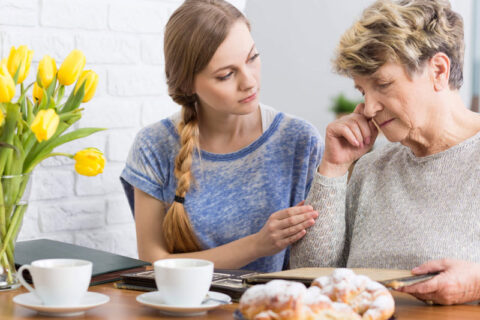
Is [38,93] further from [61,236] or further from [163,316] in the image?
[61,236]

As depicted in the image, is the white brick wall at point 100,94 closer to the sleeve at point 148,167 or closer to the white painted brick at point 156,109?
the white painted brick at point 156,109

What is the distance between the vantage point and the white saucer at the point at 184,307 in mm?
1023

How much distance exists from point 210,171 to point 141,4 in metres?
0.62

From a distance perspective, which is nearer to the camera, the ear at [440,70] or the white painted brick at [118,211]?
the ear at [440,70]

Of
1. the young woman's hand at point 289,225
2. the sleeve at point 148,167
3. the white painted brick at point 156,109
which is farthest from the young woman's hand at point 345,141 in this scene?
the white painted brick at point 156,109

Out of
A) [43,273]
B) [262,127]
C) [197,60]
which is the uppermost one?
[197,60]

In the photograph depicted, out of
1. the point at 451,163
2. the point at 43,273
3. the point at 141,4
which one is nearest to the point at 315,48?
the point at 141,4

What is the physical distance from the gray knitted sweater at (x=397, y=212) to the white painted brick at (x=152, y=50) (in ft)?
2.76

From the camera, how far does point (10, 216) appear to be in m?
1.26

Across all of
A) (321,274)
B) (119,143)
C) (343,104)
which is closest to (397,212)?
(321,274)

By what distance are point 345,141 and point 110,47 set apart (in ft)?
2.76

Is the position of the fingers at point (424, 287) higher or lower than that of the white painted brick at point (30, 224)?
lower

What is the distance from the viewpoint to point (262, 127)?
74.4 inches

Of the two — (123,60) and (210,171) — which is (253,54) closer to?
(210,171)
